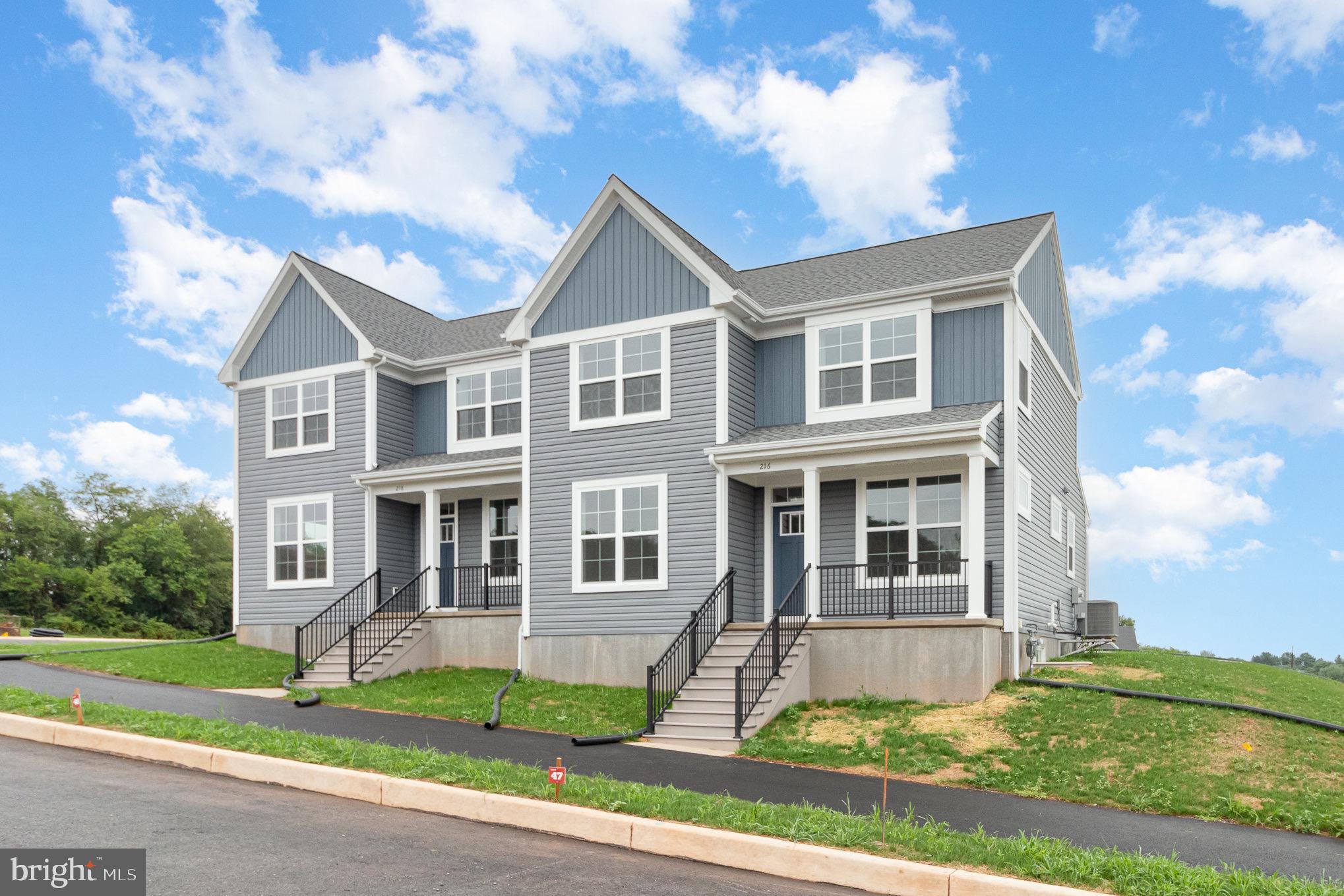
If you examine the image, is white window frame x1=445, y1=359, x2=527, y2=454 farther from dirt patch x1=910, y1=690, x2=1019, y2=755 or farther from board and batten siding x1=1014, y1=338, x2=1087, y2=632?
dirt patch x1=910, y1=690, x2=1019, y2=755

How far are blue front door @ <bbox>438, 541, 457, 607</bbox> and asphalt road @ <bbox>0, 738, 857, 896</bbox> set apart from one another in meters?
13.8

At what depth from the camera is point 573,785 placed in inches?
373

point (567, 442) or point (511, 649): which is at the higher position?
point (567, 442)

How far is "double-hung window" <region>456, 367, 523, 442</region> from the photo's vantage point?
2353 cm

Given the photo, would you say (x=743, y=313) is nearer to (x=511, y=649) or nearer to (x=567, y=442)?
(x=567, y=442)

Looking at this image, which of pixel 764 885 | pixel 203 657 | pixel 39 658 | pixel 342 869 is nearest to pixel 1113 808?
pixel 764 885

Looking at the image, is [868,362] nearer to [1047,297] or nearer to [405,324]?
[1047,297]

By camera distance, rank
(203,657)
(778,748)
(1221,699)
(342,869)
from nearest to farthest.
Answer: (342,869), (778,748), (1221,699), (203,657)

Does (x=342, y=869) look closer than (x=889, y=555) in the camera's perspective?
Yes

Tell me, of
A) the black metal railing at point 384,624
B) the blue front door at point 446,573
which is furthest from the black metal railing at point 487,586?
the black metal railing at point 384,624

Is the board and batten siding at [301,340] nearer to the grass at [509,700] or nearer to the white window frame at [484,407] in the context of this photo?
the white window frame at [484,407]

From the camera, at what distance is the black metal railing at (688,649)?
16016mm

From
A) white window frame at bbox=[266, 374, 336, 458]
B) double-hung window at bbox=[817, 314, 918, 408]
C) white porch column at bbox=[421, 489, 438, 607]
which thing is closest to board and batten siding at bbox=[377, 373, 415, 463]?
white window frame at bbox=[266, 374, 336, 458]

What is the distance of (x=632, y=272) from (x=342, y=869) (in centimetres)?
1408
